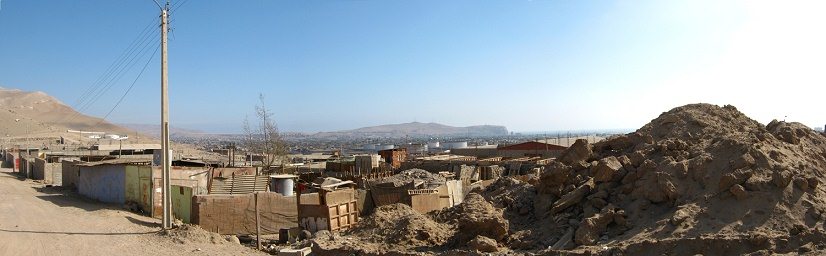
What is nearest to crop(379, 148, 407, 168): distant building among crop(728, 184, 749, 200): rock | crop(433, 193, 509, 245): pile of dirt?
crop(433, 193, 509, 245): pile of dirt

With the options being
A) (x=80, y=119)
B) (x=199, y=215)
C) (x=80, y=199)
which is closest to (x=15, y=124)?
(x=80, y=119)

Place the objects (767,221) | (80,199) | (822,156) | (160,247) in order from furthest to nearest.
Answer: (80,199)
(160,247)
(822,156)
(767,221)

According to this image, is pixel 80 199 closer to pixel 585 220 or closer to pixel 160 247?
pixel 160 247

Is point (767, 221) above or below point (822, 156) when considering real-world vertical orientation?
below

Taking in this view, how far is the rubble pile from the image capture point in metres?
10.4

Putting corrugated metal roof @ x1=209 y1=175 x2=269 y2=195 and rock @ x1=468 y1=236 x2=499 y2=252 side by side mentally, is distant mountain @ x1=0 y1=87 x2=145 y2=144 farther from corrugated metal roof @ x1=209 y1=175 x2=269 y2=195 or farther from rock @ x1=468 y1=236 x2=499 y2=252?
rock @ x1=468 y1=236 x2=499 y2=252

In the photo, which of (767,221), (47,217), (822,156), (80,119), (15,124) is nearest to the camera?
(767,221)

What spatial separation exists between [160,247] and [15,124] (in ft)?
343

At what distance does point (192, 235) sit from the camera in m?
15.1

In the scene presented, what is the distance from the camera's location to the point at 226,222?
16.8m

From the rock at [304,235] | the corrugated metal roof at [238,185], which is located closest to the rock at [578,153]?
the rock at [304,235]

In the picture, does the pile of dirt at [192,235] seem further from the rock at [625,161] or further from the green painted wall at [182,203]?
the rock at [625,161]

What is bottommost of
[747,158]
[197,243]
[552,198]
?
[197,243]

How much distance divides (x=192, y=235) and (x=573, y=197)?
8980 millimetres
